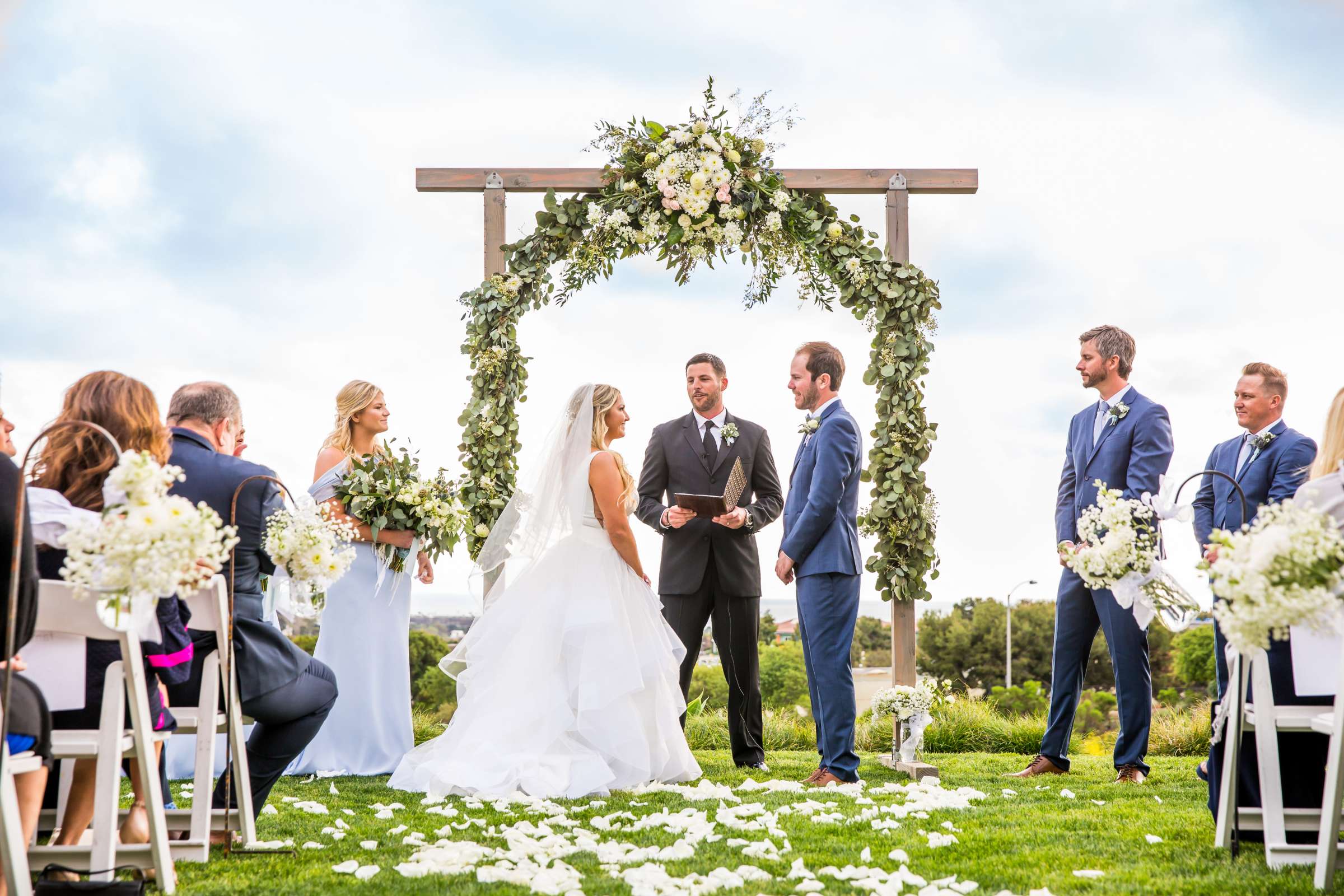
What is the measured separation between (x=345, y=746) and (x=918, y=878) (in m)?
3.65

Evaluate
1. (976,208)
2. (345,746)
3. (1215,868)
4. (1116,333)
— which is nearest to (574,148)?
(976,208)

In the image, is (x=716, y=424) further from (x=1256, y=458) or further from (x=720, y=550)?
(x=1256, y=458)

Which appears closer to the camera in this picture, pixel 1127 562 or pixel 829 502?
pixel 1127 562

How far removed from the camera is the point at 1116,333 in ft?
18.2

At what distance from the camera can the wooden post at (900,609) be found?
6.17 meters

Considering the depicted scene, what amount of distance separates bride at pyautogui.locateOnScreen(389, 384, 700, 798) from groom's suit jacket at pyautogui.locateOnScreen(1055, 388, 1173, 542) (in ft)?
7.84

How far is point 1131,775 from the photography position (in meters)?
5.44

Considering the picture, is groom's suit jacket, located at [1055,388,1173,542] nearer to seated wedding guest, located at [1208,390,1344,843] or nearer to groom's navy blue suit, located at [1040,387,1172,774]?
groom's navy blue suit, located at [1040,387,1172,774]

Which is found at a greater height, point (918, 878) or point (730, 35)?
point (730, 35)

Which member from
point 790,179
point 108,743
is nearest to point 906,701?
point 790,179

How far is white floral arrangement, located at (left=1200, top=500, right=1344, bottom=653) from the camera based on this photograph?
2.63m

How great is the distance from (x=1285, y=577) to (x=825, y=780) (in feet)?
10.1

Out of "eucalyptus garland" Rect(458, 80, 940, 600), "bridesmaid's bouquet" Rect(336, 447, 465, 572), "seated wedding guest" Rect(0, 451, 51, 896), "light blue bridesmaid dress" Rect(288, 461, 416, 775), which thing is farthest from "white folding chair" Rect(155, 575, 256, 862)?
"eucalyptus garland" Rect(458, 80, 940, 600)

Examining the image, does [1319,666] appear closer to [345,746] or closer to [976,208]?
[976,208]
